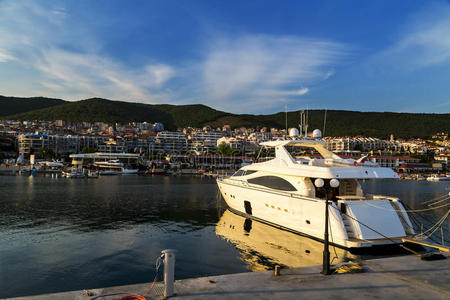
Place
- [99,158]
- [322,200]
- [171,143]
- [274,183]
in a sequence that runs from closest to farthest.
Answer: [322,200]
[274,183]
[99,158]
[171,143]

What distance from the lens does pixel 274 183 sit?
16875mm

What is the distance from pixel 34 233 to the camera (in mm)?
16266

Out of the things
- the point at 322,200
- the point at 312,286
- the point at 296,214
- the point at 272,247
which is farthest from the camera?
the point at 296,214

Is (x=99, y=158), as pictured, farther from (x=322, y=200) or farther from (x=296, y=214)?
(x=322, y=200)

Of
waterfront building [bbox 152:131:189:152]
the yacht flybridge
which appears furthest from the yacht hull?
waterfront building [bbox 152:131:189:152]

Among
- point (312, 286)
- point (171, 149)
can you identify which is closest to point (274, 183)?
point (312, 286)

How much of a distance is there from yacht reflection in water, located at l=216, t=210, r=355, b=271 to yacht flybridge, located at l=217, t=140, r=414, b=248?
1.37 feet

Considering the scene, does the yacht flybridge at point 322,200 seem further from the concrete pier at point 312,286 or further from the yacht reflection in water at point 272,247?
the concrete pier at point 312,286

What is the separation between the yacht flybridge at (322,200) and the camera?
12641 mm

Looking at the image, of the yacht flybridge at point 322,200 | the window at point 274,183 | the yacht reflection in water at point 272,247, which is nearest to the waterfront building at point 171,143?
the window at point 274,183

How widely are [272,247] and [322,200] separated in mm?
3134

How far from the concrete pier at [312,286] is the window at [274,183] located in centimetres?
793

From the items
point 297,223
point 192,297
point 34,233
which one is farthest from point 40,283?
point 297,223

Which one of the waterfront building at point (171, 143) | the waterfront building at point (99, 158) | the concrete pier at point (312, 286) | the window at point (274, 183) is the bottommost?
the waterfront building at point (99, 158)
